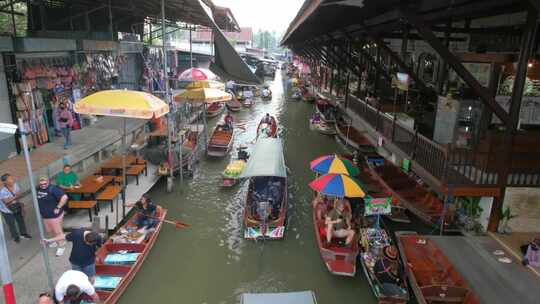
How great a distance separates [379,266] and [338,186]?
8.18 feet

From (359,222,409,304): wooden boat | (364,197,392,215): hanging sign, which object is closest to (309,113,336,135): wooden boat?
(364,197,392,215): hanging sign

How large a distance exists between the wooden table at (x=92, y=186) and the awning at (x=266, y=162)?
181 inches

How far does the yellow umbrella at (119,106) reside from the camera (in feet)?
33.7

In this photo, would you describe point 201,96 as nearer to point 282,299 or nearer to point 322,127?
point 322,127

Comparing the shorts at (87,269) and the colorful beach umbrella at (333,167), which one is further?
the colorful beach umbrella at (333,167)

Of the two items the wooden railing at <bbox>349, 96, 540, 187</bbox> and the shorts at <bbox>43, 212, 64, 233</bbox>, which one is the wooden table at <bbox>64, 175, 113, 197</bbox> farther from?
the wooden railing at <bbox>349, 96, 540, 187</bbox>

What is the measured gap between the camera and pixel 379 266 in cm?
959

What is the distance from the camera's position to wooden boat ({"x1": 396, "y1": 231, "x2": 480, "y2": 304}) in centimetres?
811

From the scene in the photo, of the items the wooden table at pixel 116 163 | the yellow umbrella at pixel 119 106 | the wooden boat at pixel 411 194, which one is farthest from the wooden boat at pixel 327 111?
the yellow umbrella at pixel 119 106

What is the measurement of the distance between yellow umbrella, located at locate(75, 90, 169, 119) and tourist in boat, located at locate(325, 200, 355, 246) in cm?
572

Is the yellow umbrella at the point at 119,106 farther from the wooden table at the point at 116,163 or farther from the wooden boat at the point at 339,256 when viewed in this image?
the wooden boat at the point at 339,256

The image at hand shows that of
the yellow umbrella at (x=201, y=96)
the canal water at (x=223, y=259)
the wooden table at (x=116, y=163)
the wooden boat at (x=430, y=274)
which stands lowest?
the canal water at (x=223, y=259)

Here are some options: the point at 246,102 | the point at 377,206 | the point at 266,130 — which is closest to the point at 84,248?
the point at 377,206

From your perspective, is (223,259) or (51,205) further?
(223,259)
